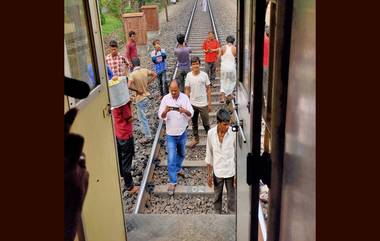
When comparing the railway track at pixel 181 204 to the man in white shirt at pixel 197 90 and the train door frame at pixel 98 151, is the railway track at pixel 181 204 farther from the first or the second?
the train door frame at pixel 98 151

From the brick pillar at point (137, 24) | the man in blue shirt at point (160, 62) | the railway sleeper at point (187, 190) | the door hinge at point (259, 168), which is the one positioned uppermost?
the brick pillar at point (137, 24)

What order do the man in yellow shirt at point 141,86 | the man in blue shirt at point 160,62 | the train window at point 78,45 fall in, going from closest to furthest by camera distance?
the train window at point 78,45
the man in yellow shirt at point 141,86
the man in blue shirt at point 160,62

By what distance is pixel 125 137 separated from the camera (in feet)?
20.0

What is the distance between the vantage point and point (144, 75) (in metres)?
7.81

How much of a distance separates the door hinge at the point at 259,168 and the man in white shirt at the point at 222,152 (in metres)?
3.02

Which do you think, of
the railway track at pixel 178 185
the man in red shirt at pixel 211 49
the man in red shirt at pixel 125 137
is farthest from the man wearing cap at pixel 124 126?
the man in red shirt at pixel 211 49

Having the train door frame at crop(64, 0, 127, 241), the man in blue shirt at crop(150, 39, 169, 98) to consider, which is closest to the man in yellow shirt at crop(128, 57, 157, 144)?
the man in blue shirt at crop(150, 39, 169, 98)

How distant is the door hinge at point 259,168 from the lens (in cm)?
219

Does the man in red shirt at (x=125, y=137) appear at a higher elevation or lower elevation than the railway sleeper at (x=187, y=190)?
higher

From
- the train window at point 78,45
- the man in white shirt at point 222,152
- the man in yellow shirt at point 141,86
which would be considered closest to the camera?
the train window at point 78,45

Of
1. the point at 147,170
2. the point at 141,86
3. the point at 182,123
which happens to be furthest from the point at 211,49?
the point at 147,170
